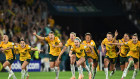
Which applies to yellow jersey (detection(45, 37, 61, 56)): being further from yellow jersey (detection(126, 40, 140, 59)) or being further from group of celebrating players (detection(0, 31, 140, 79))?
yellow jersey (detection(126, 40, 140, 59))

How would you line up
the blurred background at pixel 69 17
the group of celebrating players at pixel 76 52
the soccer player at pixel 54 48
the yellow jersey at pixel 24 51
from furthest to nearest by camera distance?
1. the blurred background at pixel 69 17
2. the yellow jersey at pixel 24 51
3. the soccer player at pixel 54 48
4. the group of celebrating players at pixel 76 52

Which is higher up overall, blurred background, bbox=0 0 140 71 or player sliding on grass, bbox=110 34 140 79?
blurred background, bbox=0 0 140 71

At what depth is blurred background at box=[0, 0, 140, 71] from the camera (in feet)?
107

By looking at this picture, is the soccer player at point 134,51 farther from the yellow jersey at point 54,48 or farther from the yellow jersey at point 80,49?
the yellow jersey at point 54,48

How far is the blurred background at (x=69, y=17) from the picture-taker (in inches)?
1280

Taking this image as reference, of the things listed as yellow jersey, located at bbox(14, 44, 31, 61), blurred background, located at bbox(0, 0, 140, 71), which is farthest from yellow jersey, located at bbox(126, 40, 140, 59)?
blurred background, located at bbox(0, 0, 140, 71)

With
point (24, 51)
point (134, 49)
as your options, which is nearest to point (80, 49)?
point (134, 49)

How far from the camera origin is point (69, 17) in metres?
39.1

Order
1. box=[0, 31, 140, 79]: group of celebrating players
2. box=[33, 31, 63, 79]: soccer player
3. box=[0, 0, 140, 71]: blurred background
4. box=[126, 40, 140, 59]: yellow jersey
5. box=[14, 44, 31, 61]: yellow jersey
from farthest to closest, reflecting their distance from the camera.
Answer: box=[0, 0, 140, 71]: blurred background → box=[14, 44, 31, 61]: yellow jersey → box=[33, 31, 63, 79]: soccer player → box=[0, 31, 140, 79]: group of celebrating players → box=[126, 40, 140, 59]: yellow jersey

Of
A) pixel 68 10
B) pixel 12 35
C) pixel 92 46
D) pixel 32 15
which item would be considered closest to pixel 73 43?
pixel 92 46

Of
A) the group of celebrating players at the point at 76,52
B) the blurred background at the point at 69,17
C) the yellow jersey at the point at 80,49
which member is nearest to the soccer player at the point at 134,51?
the group of celebrating players at the point at 76,52

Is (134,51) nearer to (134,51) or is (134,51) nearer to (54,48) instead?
(134,51)

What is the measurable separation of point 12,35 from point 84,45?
12.3 meters

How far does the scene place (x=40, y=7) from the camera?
35562mm
